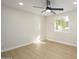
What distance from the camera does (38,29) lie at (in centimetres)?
711

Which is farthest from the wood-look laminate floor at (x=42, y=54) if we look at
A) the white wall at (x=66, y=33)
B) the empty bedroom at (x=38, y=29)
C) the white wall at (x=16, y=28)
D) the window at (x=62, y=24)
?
the window at (x=62, y=24)

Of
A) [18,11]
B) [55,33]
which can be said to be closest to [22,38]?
[18,11]

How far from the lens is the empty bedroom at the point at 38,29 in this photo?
3.84 m

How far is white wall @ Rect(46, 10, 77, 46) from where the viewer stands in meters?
5.42

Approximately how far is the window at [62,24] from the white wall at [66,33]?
31 cm

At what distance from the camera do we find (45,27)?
26.2 ft

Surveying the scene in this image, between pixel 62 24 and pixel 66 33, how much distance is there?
0.90 metres

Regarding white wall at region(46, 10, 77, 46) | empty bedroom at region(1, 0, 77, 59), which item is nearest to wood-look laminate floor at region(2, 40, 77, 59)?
empty bedroom at region(1, 0, 77, 59)

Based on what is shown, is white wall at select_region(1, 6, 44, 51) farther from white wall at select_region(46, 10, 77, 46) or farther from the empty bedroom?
white wall at select_region(46, 10, 77, 46)

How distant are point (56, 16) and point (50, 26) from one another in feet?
3.85

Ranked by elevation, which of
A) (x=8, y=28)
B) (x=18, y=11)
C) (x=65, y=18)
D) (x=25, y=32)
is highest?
(x=18, y=11)

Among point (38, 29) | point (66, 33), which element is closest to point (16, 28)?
point (38, 29)

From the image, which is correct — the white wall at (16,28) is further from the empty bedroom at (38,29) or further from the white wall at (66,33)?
the white wall at (66,33)

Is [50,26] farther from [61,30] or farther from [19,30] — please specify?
[19,30]
